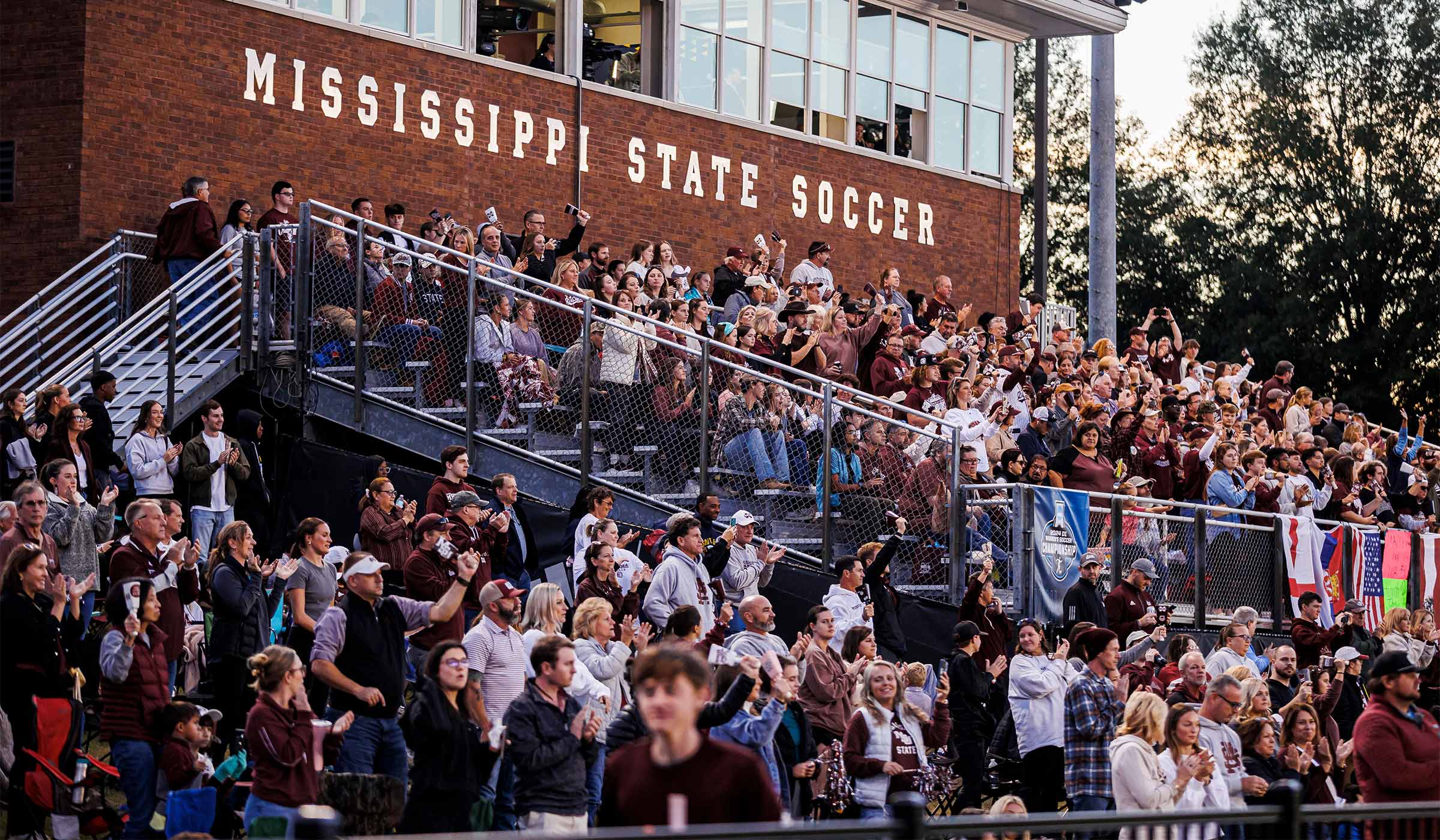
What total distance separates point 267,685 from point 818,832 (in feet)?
16.0

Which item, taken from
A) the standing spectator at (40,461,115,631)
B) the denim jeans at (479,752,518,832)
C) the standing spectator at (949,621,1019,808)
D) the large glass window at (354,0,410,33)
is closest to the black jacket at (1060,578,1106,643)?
the standing spectator at (949,621,1019,808)

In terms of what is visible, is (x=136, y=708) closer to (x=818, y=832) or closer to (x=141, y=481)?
(x=141, y=481)

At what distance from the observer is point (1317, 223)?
5034 cm

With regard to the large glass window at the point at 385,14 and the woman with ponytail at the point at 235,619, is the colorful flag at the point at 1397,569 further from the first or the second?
the woman with ponytail at the point at 235,619

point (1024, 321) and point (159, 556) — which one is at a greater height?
point (1024, 321)

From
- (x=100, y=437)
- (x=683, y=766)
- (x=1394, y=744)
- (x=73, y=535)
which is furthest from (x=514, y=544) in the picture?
(x=683, y=766)

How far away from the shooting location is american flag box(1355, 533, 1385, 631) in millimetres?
20234

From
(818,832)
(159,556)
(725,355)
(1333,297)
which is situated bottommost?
(818,832)

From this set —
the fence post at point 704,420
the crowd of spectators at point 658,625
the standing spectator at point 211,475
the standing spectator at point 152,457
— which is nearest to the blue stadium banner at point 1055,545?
the crowd of spectators at point 658,625

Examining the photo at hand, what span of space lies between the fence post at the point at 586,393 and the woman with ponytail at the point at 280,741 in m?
6.85

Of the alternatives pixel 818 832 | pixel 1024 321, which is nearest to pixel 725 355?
pixel 1024 321

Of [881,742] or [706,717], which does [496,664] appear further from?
[706,717]

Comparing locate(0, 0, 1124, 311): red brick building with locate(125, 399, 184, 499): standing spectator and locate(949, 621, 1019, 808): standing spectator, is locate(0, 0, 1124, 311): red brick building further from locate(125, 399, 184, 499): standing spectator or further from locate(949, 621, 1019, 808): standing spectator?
locate(949, 621, 1019, 808): standing spectator

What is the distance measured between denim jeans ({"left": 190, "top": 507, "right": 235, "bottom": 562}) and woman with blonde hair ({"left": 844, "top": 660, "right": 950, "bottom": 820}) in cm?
543
